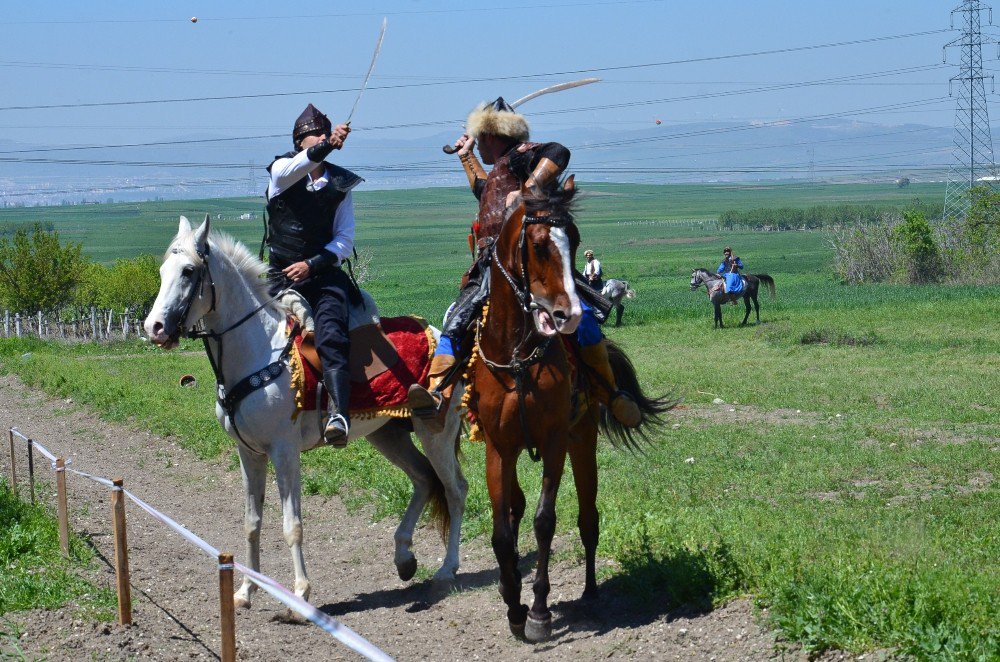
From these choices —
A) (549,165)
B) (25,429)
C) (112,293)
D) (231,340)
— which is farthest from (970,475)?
(112,293)

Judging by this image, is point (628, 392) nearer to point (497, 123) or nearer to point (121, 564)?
point (497, 123)

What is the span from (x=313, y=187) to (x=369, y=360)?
126 centimetres

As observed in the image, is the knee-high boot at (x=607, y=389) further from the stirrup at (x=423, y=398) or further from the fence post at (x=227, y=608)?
the fence post at (x=227, y=608)

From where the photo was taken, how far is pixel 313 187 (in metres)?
7.77

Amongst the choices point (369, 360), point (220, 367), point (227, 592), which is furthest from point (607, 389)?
point (227, 592)

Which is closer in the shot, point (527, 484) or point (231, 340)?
point (231, 340)

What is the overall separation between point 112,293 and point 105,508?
1478 inches

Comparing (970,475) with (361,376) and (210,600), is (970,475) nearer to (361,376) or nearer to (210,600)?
(361,376)

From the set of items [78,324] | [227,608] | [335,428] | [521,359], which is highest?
[521,359]

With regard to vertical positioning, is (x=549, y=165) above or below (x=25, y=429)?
above

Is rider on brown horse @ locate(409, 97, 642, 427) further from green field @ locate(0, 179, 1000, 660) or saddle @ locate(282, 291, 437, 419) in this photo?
saddle @ locate(282, 291, 437, 419)

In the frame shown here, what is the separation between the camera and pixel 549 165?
650 cm

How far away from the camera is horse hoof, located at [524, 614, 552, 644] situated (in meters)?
6.53

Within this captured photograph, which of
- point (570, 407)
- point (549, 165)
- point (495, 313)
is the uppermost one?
point (549, 165)
